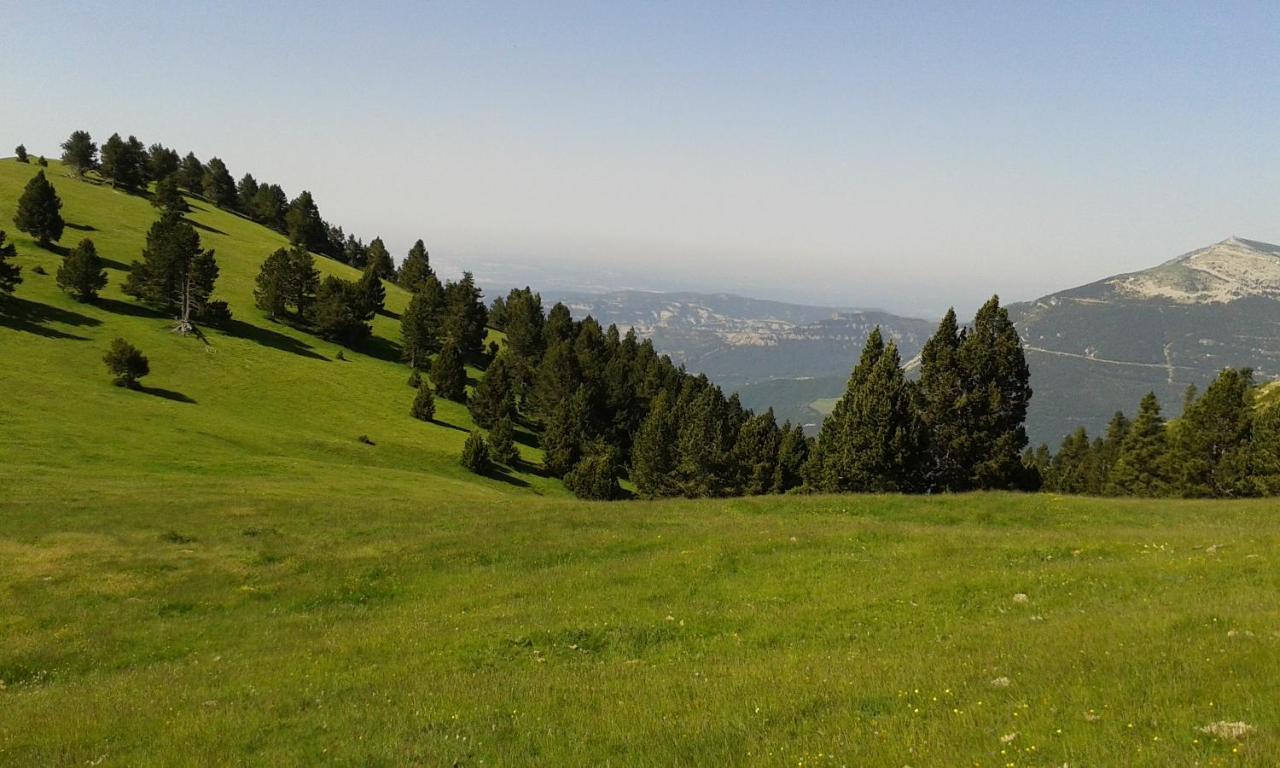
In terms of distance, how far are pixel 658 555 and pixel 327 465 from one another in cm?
4137

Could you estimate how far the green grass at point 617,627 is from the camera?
972 cm

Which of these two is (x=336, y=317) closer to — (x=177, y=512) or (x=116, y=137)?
(x=177, y=512)

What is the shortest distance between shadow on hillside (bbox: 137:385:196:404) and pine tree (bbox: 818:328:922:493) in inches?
2478

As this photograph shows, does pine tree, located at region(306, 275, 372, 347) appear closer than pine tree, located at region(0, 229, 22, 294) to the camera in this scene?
No

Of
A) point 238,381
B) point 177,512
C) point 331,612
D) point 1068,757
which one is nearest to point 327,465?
point 177,512

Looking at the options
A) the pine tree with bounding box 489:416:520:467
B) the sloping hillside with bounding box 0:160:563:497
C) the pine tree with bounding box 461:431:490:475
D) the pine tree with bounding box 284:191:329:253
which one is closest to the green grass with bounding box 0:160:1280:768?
the sloping hillside with bounding box 0:160:563:497

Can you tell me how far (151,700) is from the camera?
1386cm

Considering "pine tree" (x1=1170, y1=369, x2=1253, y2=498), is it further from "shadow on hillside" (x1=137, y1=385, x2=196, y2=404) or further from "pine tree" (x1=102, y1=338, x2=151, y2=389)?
"pine tree" (x1=102, y1=338, x2=151, y2=389)

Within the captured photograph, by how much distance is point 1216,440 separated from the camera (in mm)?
69562

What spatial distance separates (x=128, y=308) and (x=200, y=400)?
27618 mm

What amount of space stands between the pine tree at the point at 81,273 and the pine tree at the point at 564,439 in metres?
57.5

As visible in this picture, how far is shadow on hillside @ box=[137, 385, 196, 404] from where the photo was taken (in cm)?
6538

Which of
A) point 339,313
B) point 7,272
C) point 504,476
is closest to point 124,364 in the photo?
point 7,272

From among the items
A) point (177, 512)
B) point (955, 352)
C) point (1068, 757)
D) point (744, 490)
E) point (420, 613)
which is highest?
point (955, 352)
